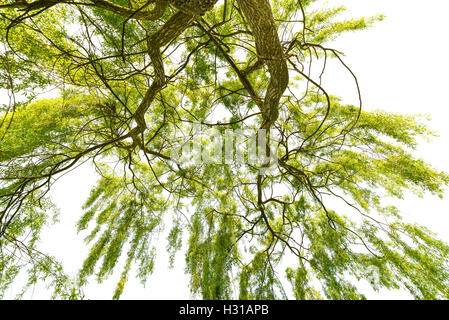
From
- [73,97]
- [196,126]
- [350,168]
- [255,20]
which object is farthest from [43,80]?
[350,168]

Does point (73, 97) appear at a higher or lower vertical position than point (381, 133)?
higher

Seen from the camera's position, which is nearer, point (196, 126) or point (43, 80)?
point (43, 80)

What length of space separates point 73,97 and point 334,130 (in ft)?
8.83

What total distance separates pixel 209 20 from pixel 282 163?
1602 mm

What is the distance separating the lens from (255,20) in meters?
0.97

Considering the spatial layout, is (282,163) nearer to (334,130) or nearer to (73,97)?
(334,130)

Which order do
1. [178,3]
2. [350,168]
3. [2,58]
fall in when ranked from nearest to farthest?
[178,3], [2,58], [350,168]

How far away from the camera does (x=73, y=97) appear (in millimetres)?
2070

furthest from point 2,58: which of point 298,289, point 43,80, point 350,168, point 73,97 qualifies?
point 298,289

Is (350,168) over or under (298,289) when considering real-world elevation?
over
